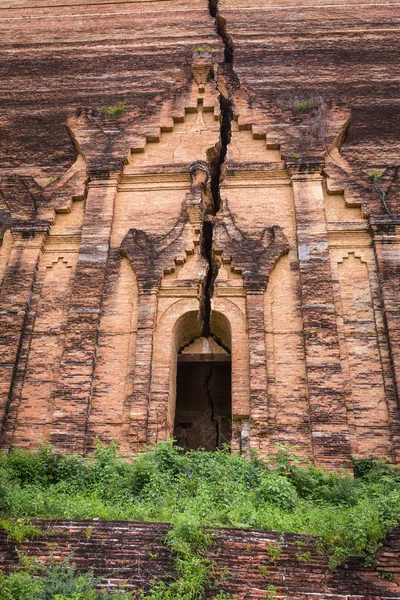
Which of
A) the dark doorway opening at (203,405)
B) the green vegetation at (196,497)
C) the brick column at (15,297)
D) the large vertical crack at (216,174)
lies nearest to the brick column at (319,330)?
the green vegetation at (196,497)

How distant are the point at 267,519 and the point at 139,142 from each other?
9649 millimetres

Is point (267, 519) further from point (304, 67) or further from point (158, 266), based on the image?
point (304, 67)

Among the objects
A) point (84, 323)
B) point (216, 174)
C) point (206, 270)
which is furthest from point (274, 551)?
point (216, 174)

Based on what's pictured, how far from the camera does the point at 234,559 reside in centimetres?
684

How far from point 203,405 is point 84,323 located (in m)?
4.21

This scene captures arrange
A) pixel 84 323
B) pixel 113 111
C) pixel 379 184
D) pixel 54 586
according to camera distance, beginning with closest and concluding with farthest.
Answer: pixel 54 586, pixel 84 323, pixel 379 184, pixel 113 111

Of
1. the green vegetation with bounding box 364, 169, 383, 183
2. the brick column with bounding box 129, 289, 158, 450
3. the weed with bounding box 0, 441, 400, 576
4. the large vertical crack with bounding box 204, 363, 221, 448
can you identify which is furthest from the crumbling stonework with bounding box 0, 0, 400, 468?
the large vertical crack with bounding box 204, 363, 221, 448

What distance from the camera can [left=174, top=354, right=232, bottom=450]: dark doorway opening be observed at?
583 inches

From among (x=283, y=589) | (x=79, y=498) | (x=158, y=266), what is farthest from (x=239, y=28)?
(x=283, y=589)

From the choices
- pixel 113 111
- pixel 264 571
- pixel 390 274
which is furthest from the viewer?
pixel 113 111

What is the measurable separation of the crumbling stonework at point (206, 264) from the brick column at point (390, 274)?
0.04m

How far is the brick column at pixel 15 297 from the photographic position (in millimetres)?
12023

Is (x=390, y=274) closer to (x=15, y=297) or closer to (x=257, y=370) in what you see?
(x=257, y=370)

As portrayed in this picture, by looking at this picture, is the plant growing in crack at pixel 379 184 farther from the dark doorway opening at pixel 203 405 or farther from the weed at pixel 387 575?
the weed at pixel 387 575
